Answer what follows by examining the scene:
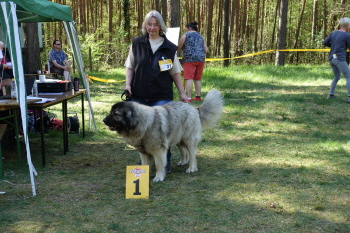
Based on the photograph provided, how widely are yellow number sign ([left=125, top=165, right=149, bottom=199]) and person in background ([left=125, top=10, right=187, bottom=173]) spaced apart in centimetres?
94

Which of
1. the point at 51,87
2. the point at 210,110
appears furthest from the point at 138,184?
the point at 51,87

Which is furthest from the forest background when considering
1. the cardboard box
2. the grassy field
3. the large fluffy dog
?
the large fluffy dog

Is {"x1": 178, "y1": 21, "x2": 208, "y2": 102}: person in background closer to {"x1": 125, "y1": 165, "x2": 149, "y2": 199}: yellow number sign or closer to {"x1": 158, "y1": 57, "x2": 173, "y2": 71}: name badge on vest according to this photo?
{"x1": 158, "y1": 57, "x2": 173, "y2": 71}: name badge on vest

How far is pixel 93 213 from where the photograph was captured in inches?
145

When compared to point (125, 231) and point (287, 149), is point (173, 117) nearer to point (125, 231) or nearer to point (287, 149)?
point (125, 231)

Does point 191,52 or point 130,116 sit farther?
point 191,52

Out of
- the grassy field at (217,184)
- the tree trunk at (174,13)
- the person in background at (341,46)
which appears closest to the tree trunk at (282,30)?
the tree trunk at (174,13)

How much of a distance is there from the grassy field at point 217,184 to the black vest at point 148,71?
1.03 metres

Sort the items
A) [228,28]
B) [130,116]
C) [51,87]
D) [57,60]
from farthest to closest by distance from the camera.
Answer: [228,28] < [57,60] < [51,87] < [130,116]

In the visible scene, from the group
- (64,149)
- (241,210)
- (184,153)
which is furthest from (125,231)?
(64,149)

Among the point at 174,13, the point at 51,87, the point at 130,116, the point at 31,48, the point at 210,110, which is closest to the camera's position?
the point at 130,116

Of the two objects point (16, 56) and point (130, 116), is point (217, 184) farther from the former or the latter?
point (16, 56)

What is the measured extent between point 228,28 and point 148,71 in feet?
52.8

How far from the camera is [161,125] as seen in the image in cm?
441
